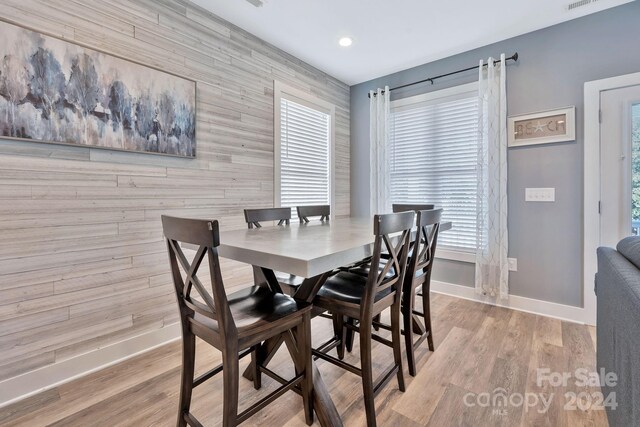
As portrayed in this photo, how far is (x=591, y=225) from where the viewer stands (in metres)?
2.48

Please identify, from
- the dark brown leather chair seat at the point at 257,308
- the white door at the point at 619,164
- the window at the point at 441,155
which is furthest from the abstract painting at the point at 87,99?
the white door at the point at 619,164

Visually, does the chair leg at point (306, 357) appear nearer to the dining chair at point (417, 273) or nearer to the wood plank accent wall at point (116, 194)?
the dining chair at point (417, 273)

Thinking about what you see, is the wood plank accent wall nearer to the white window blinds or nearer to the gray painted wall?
the white window blinds

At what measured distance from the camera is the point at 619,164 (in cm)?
238

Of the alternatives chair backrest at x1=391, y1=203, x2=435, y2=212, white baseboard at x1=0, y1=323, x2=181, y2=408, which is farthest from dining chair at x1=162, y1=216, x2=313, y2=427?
chair backrest at x1=391, y1=203, x2=435, y2=212

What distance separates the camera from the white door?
2.33 metres

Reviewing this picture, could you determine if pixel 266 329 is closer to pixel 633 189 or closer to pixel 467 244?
pixel 467 244

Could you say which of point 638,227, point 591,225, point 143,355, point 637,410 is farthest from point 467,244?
point 143,355

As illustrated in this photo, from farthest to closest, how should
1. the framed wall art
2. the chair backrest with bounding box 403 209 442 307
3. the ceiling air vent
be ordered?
the framed wall art
the ceiling air vent
the chair backrest with bounding box 403 209 442 307

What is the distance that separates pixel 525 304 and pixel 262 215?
2.63 m

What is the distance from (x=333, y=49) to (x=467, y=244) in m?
2.53

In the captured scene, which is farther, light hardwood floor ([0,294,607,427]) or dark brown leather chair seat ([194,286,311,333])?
light hardwood floor ([0,294,607,427])

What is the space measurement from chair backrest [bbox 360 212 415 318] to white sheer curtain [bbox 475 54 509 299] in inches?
69.5

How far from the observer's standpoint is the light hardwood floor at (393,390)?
4.82 ft
